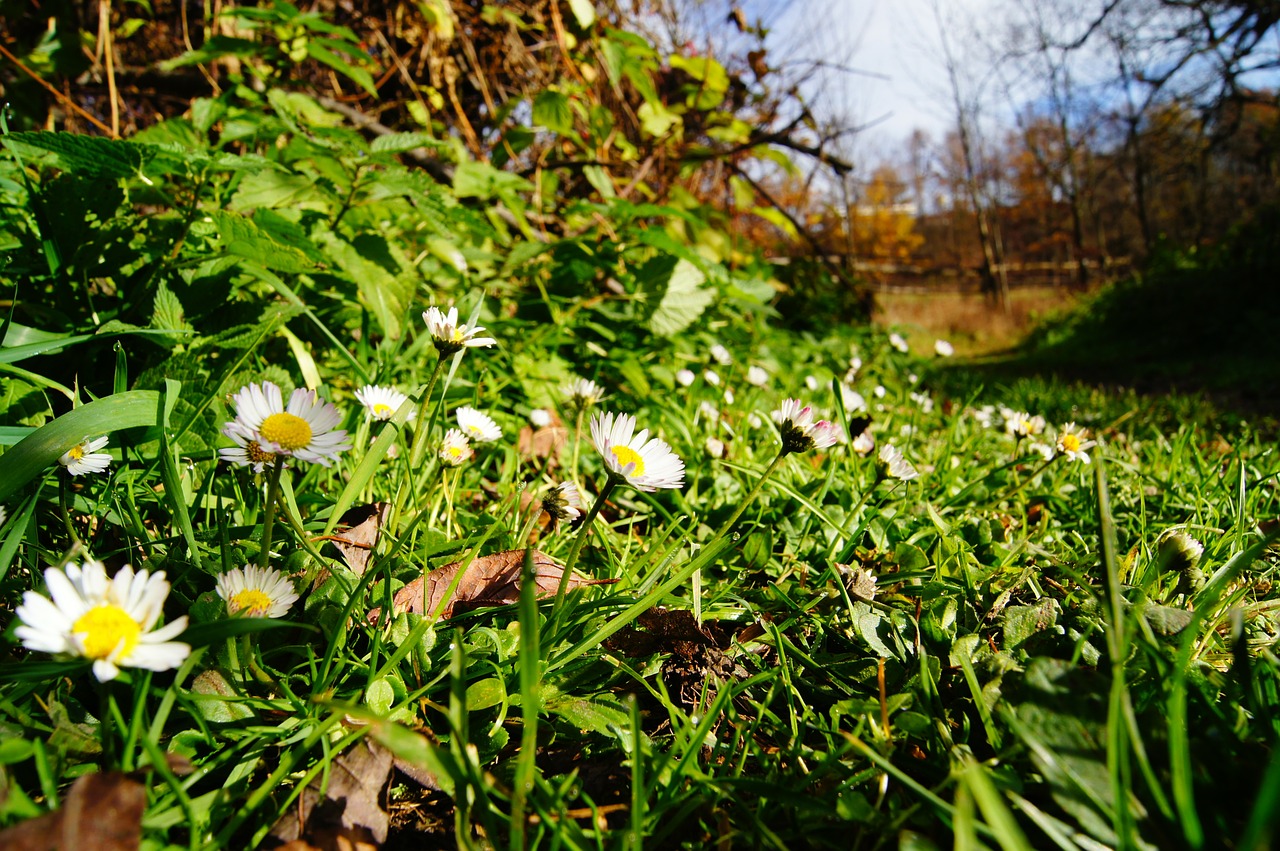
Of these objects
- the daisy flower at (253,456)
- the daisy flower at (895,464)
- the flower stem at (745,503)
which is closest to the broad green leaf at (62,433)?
the daisy flower at (253,456)

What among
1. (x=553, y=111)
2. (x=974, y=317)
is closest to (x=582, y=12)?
(x=553, y=111)

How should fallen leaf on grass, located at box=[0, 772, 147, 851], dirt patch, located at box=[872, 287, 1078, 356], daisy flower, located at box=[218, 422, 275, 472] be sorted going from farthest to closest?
dirt patch, located at box=[872, 287, 1078, 356]
daisy flower, located at box=[218, 422, 275, 472]
fallen leaf on grass, located at box=[0, 772, 147, 851]

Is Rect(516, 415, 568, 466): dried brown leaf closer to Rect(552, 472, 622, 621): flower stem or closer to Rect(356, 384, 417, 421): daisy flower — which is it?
Rect(356, 384, 417, 421): daisy flower

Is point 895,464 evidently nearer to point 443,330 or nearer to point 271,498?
point 443,330

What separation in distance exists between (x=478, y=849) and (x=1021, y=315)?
14.0 meters

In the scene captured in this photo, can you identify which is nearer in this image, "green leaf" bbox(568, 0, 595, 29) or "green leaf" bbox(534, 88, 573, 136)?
"green leaf" bbox(534, 88, 573, 136)

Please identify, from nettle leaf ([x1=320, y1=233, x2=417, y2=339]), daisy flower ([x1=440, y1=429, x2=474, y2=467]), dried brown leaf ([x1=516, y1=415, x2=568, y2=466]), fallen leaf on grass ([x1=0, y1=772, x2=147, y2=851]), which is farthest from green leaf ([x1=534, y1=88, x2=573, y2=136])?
fallen leaf on grass ([x1=0, y1=772, x2=147, y2=851])

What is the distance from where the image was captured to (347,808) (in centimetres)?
58

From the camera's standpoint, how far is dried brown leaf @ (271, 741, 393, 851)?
55 cm

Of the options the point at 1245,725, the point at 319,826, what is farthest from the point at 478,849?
the point at 1245,725

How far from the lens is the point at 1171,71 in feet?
27.2

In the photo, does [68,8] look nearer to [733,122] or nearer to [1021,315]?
[733,122]

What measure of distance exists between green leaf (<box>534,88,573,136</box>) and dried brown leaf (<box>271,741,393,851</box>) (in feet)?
7.04

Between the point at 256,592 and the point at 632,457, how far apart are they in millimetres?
427
